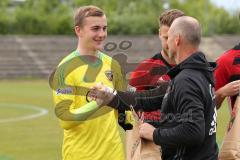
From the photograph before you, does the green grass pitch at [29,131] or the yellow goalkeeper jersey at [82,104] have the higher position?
the yellow goalkeeper jersey at [82,104]

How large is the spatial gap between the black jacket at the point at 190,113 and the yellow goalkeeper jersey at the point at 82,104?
3.79 ft

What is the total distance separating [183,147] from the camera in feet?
13.5

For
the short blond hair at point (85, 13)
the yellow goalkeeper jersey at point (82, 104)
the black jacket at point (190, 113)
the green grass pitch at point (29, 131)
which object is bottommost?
the green grass pitch at point (29, 131)

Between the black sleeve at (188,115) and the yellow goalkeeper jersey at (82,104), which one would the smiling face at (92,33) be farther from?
the black sleeve at (188,115)

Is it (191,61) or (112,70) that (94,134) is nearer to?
(112,70)

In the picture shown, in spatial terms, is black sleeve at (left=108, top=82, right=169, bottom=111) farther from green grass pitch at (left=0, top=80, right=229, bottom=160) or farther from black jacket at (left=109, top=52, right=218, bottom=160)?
green grass pitch at (left=0, top=80, right=229, bottom=160)

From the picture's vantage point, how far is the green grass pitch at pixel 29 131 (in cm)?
1109

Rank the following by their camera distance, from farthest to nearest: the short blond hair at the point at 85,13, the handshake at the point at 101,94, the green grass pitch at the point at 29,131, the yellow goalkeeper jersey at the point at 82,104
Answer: the green grass pitch at the point at 29,131 < the short blond hair at the point at 85,13 < the yellow goalkeeper jersey at the point at 82,104 < the handshake at the point at 101,94

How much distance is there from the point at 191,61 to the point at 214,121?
1.56 feet

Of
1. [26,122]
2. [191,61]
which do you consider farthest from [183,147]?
[26,122]

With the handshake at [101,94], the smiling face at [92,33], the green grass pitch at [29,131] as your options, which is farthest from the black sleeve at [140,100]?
the green grass pitch at [29,131]

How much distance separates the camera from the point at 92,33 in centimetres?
539

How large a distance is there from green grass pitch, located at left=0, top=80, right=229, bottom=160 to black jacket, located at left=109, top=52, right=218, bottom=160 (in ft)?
21.4

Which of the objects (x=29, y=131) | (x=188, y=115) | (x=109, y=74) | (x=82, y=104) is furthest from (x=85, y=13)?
(x=29, y=131)
